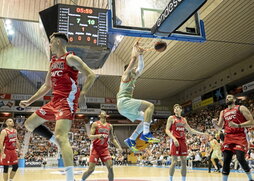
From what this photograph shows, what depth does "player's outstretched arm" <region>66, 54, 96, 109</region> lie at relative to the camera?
3270mm

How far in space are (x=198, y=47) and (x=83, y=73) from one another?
47.8 feet

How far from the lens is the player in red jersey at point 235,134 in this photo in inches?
210

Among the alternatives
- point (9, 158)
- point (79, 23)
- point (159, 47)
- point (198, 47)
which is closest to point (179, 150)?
point (159, 47)

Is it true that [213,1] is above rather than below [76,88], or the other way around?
above

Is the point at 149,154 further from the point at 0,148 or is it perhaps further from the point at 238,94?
the point at 0,148

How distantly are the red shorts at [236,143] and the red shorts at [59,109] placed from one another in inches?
141

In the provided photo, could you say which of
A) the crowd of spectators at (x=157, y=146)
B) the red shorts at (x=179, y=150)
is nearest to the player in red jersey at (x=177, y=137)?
the red shorts at (x=179, y=150)

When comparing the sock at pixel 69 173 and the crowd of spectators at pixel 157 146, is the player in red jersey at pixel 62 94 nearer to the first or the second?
the sock at pixel 69 173

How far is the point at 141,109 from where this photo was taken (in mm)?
4766

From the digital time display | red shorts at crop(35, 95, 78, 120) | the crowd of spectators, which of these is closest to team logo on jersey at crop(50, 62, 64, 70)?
red shorts at crop(35, 95, 78, 120)

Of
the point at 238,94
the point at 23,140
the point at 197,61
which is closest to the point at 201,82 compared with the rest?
the point at 238,94

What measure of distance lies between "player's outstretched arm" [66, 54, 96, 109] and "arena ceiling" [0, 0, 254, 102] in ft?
31.0

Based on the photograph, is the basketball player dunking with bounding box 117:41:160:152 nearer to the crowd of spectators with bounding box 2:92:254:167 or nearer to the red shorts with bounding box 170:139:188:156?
the red shorts with bounding box 170:139:188:156

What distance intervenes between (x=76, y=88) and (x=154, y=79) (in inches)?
804
